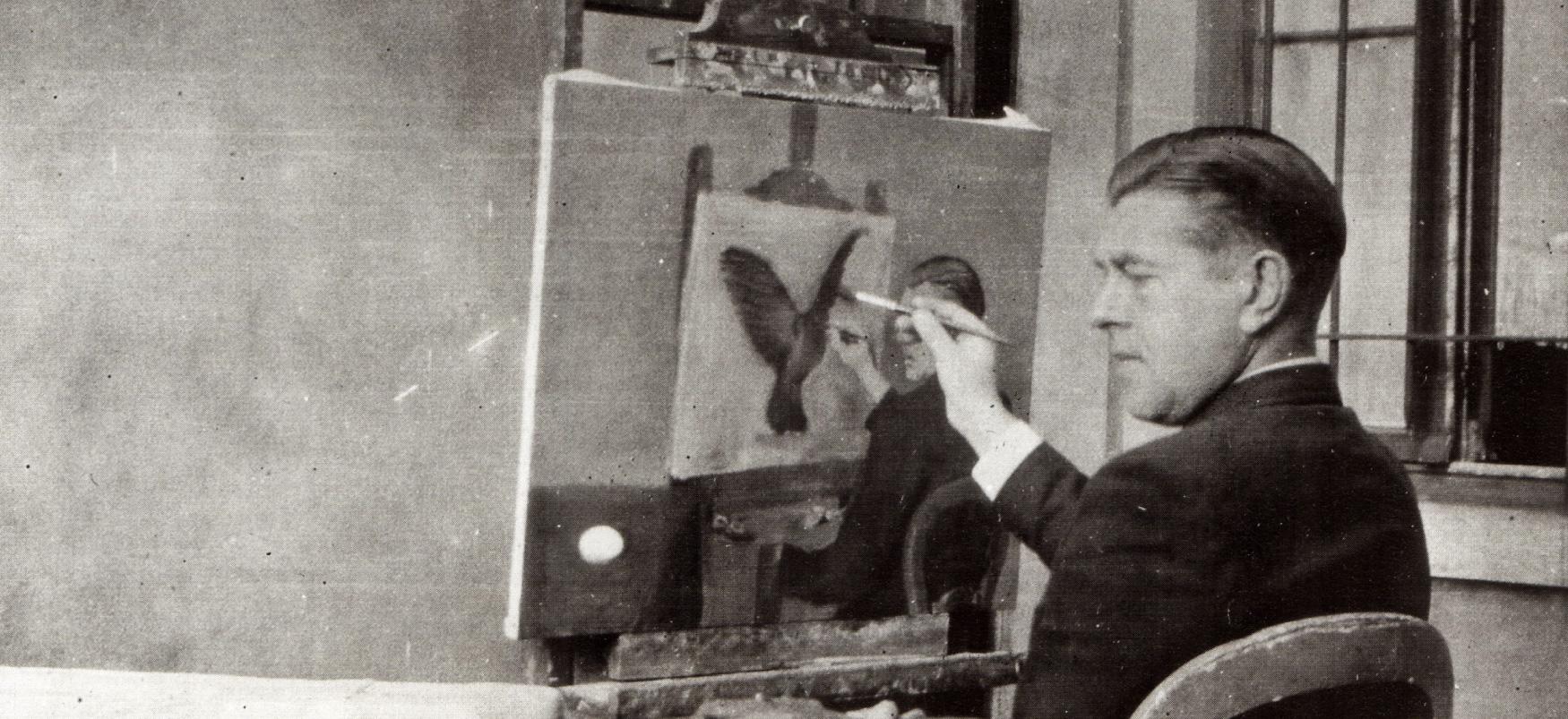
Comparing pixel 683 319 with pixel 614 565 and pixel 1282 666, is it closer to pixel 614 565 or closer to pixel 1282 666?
pixel 614 565

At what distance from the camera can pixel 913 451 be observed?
88.7 inches

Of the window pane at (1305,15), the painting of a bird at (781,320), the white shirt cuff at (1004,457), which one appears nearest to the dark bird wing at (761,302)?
the painting of a bird at (781,320)

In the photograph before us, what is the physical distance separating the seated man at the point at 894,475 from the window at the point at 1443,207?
2.87 ft

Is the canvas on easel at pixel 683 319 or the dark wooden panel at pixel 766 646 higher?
the canvas on easel at pixel 683 319

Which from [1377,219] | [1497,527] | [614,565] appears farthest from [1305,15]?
[614,565]

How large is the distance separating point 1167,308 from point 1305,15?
1.45 metres

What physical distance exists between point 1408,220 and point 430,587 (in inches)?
75.7

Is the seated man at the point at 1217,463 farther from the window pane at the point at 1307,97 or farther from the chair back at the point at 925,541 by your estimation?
the window pane at the point at 1307,97

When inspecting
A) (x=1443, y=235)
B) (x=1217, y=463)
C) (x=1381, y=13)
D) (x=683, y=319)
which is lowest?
(x=1217, y=463)

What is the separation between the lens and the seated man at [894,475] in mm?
2188

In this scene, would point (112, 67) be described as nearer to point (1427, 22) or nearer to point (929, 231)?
point (929, 231)

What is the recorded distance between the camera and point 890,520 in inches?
88.4

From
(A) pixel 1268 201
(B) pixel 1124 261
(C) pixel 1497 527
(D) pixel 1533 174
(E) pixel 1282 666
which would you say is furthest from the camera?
(D) pixel 1533 174

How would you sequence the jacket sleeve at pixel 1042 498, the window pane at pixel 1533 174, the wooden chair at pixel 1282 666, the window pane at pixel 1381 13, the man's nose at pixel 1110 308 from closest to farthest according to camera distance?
the wooden chair at pixel 1282 666 → the man's nose at pixel 1110 308 → the jacket sleeve at pixel 1042 498 → the window pane at pixel 1533 174 → the window pane at pixel 1381 13
